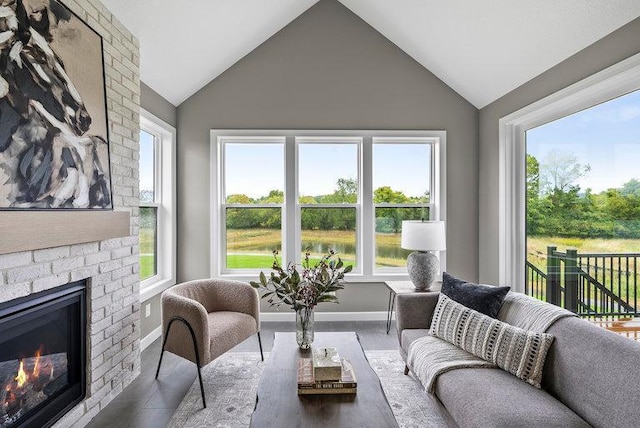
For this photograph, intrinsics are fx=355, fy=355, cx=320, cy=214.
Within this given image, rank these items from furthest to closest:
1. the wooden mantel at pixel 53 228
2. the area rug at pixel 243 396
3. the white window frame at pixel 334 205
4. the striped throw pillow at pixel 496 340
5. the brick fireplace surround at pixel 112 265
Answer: the white window frame at pixel 334 205 < the area rug at pixel 243 396 < the brick fireplace surround at pixel 112 265 < the striped throw pillow at pixel 496 340 < the wooden mantel at pixel 53 228

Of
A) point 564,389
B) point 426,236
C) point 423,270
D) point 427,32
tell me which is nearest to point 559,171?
point 426,236

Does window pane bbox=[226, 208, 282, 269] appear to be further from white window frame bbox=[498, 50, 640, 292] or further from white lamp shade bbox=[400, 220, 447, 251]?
white window frame bbox=[498, 50, 640, 292]

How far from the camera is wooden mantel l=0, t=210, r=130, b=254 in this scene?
1.57 m

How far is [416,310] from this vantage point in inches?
109

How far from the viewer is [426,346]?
7.68 ft

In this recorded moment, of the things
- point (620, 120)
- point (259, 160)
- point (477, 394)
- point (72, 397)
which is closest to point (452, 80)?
point (620, 120)

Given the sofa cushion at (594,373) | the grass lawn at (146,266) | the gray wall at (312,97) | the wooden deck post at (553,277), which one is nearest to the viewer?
the sofa cushion at (594,373)

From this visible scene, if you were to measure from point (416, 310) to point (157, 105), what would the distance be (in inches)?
123

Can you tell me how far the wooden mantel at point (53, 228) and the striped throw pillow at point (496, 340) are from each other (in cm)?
231

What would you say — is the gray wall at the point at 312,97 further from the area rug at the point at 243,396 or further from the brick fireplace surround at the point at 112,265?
the area rug at the point at 243,396

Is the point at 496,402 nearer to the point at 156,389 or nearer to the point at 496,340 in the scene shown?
the point at 496,340

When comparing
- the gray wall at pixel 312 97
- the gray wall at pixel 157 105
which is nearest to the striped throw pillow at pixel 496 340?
the gray wall at pixel 312 97

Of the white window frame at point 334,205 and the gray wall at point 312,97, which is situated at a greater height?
the gray wall at point 312,97

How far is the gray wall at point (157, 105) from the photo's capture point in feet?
10.9
